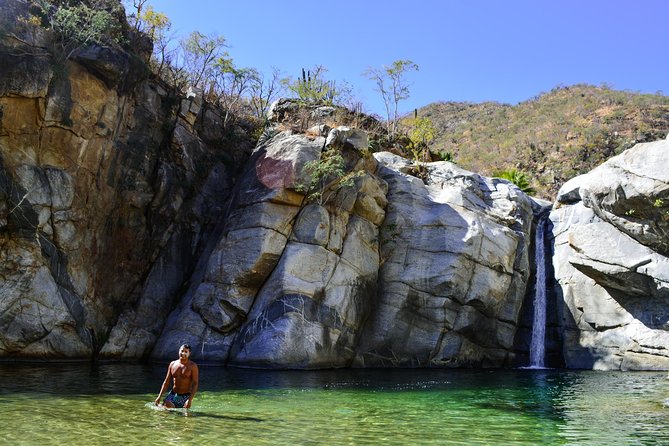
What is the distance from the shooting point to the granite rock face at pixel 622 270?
75.7 feet

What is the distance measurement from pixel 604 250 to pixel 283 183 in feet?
43.9

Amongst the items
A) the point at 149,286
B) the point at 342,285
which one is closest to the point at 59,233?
the point at 149,286

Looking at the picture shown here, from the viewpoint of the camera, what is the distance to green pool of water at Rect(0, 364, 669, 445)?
31.6 feet

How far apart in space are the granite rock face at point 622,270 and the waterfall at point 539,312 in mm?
962

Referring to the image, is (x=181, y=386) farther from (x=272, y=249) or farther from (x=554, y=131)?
(x=554, y=131)

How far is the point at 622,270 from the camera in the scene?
23688mm

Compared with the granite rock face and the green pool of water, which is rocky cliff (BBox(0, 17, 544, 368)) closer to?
the granite rock face

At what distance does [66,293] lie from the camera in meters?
20.7

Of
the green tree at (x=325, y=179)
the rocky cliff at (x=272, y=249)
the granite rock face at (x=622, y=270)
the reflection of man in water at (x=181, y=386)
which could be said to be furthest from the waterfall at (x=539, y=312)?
the reflection of man in water at (x=181, y=386)

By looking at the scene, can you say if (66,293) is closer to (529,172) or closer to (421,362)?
(421,362)

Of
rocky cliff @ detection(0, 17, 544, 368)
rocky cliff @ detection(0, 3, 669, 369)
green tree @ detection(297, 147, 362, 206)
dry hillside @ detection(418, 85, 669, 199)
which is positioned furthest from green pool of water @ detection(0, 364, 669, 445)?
dry hillside @ detection(418, 85, 669, 199)

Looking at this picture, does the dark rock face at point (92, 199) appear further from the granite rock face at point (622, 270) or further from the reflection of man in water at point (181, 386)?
the granite rock face at point (622, 270)

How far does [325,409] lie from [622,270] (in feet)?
53.4

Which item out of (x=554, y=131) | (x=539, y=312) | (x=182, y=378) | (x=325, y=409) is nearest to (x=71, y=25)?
(x=182, y=378)
